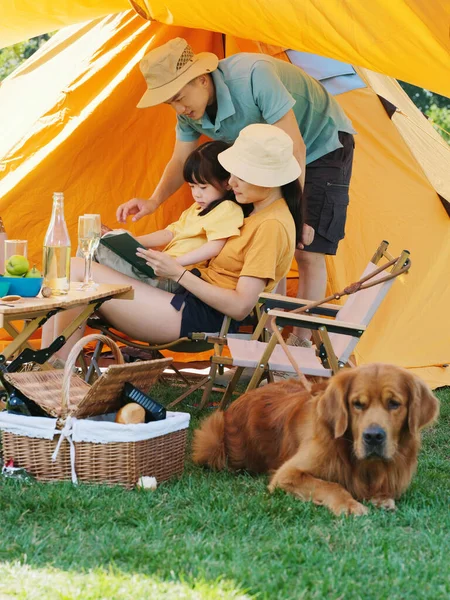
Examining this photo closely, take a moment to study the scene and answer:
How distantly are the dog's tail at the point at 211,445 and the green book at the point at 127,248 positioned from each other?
0.89 meters

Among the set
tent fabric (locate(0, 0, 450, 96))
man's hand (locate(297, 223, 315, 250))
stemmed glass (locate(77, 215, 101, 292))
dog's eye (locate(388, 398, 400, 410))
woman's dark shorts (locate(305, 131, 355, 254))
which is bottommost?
dog's eye (locate(388, 398, 400, 410))

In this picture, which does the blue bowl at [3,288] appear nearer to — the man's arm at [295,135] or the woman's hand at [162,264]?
the woman's hand at [162,264]

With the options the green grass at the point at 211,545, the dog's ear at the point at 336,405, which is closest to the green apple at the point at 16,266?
the green grass at the point at 211,545

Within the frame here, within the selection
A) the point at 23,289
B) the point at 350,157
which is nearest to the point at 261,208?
the point at 350,157

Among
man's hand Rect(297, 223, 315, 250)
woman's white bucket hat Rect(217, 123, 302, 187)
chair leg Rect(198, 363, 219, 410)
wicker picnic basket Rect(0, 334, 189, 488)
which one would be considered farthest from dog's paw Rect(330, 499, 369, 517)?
man's hand Rect(297, 223, 315, 250)

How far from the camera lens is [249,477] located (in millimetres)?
3121

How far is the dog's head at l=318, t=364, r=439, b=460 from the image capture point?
2691mm

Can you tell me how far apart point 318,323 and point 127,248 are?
0.85 metres

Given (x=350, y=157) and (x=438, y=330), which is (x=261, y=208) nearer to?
(x=350, y=157)

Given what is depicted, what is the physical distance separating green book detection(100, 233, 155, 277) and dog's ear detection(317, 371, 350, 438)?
1299 millimetres

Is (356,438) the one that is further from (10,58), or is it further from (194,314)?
(10,58)

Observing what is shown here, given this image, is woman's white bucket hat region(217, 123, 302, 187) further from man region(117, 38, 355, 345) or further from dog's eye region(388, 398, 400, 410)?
dog's eye region(388, 398, 400, 410)

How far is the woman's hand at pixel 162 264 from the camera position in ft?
12.4

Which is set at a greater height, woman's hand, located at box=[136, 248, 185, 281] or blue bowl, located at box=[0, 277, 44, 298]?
woman's hand, located at box=[136, 248, 185, 281]
